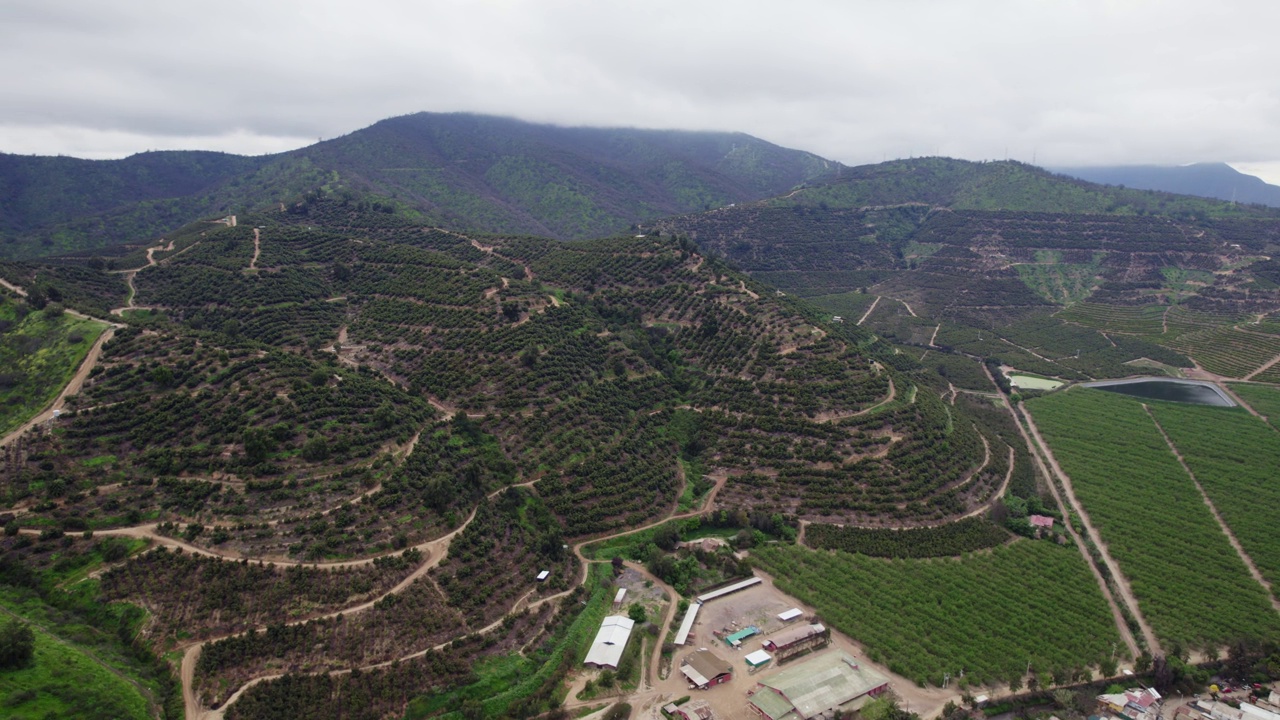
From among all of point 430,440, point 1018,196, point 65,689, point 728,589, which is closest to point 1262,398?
point 728,589

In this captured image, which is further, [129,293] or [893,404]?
[129,293]

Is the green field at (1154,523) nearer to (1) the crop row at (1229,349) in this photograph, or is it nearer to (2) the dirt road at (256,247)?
(1) the crop row at (1229,349)

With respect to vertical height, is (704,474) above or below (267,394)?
below

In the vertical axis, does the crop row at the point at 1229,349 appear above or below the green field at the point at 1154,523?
above

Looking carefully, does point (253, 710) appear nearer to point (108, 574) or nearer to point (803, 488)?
point (108, 574)

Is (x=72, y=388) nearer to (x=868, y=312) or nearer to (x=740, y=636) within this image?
(x=740, y=636)

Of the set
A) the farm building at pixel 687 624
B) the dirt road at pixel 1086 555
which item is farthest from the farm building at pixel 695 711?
the dirt road at pixel 1086 555

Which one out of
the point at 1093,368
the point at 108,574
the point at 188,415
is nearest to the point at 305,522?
the point at 108,574
